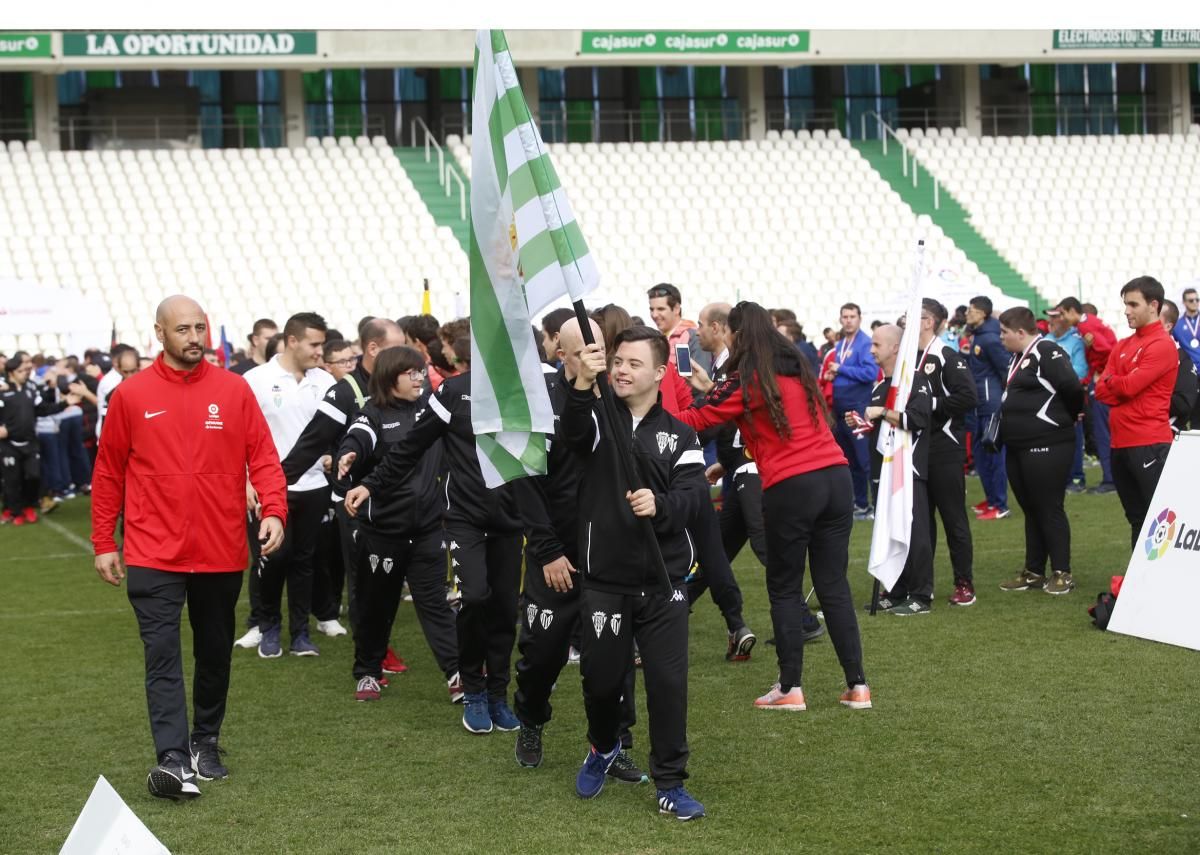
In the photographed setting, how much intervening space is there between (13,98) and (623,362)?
32.8 meters

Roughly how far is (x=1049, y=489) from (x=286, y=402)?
4.86 metres

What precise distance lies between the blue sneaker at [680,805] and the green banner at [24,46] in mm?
27877

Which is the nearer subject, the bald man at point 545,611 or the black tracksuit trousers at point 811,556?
the bald man at point 545,611

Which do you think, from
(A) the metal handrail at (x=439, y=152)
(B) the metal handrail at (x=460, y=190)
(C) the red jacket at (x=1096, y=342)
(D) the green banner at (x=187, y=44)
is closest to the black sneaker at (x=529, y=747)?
(C) the red jacket at (x=1096, y=342)

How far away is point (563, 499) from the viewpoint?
20.3ft

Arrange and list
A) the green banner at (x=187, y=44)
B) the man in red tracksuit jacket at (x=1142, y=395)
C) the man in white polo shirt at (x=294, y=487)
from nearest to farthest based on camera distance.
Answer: the man in white polo shirt at (x=294, y=487)
the man in red tracksuit jacket at (x=1142, y=395)
the green banner at (x=187, y=44)

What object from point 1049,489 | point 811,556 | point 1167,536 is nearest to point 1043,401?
point 1049,489

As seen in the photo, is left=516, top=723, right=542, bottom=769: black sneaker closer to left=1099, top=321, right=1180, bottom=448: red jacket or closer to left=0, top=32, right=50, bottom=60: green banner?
left=1099, top=321, right=1180, bottom=448: red jacket

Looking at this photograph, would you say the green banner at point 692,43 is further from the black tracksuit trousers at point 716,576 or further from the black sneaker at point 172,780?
the black sneaker at point 172,780

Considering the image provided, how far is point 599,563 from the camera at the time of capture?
5.32 m

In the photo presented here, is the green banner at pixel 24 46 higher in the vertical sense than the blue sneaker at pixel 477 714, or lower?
higher

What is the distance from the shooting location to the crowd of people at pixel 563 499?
17.5ft

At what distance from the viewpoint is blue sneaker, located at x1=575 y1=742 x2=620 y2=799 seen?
18.4 ft

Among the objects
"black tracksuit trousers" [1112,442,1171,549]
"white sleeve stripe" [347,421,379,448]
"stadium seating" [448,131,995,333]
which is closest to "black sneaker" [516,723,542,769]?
"white sleeve stripe" [347,421,379,448]
